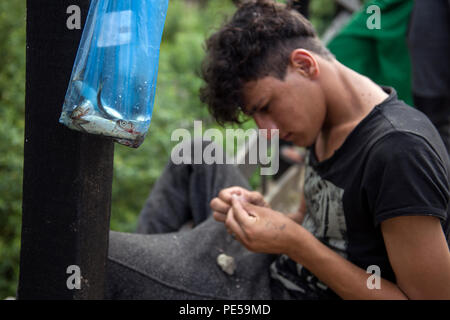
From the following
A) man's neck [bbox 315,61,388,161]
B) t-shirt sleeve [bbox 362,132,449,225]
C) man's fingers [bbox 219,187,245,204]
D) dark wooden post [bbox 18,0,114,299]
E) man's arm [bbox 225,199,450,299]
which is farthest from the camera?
man's fingers [bbox 219,187,245,204]

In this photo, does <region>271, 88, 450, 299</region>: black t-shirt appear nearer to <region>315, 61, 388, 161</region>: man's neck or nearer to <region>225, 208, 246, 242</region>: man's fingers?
<region>315, 61, 388, 161</region>: man's neck

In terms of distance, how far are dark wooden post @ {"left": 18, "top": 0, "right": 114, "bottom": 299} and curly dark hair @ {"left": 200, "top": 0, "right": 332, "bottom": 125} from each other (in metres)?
0.65

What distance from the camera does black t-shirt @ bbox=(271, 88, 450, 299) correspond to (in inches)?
56.5

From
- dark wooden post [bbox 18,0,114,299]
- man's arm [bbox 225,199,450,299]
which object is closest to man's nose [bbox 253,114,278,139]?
man's arm [bbox 225,199,450,299]

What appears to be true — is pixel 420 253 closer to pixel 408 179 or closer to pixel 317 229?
pixel 408 179

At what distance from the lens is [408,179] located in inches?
56.1

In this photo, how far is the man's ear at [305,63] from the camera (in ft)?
5.77

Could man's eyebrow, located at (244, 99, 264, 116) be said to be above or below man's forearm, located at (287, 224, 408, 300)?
above

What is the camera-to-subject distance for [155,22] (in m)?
1.12

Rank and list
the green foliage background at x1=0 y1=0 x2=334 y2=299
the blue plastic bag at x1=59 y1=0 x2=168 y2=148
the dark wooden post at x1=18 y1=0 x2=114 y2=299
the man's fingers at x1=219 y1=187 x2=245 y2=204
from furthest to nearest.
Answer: the green foliage background at x1=0 y1=0 x2=334 y2=299 < the man's fingers at x1=219 y1=187 x2=245 y2=204 < the dark wooden post at x1=18 y1=0 x2=114 y2=299 < the blue plastic bag at x1=59 y1=0 x2=168 y2=148

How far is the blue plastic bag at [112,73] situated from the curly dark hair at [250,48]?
2.38 ft

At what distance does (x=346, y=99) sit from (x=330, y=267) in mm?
599

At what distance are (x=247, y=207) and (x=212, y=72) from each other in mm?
517

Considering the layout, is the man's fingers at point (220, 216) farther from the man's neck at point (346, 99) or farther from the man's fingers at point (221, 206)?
the man's neck at point (346, 99)
